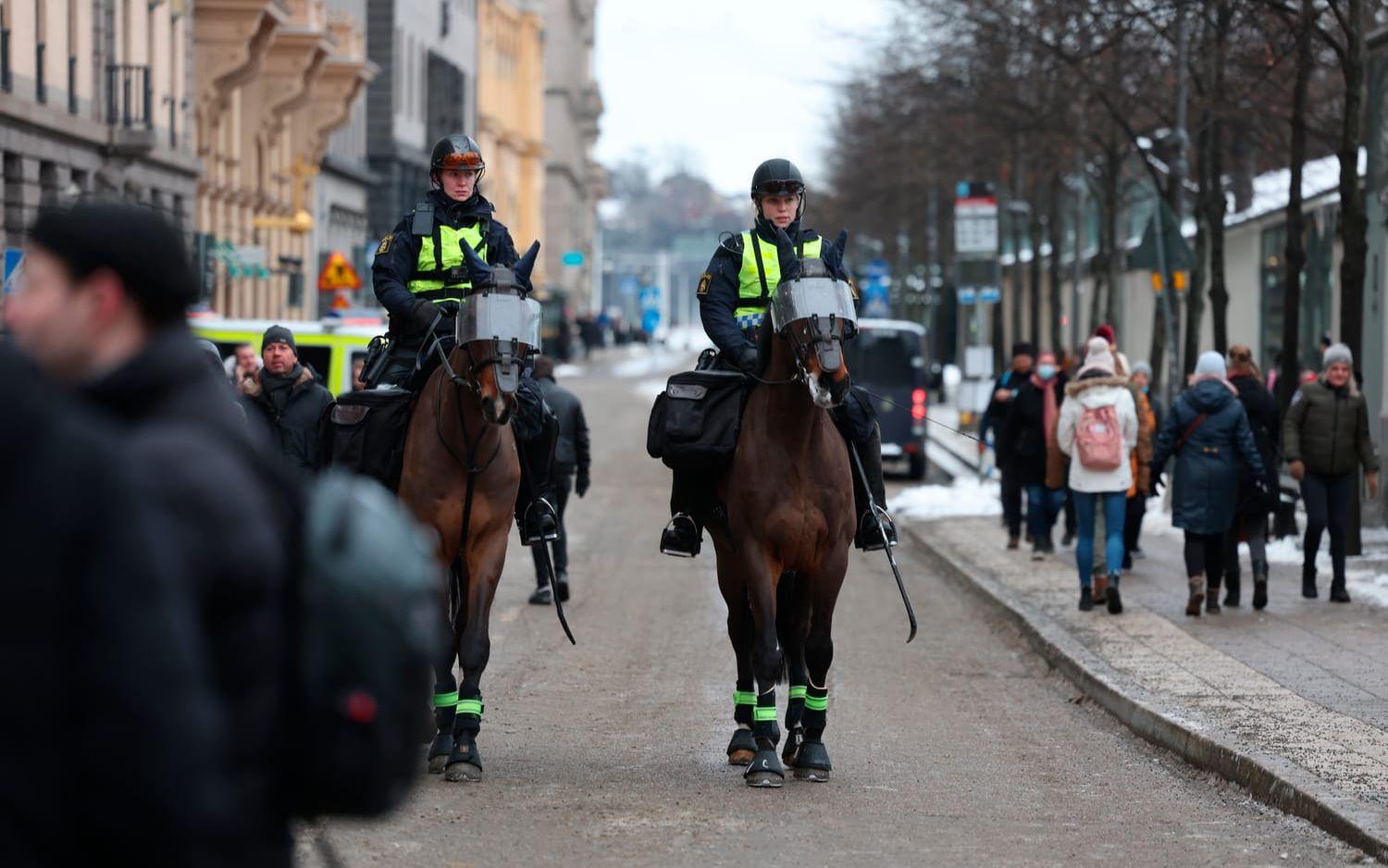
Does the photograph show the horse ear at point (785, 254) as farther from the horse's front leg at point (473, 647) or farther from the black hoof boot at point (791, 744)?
the black hoof boot at point (791, 744)

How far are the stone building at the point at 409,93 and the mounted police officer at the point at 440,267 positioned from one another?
62.6m

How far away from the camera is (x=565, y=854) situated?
8227 millimetres

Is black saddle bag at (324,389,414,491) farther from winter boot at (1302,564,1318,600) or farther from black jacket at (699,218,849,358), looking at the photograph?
winter boot at (1302,564,1318,600)

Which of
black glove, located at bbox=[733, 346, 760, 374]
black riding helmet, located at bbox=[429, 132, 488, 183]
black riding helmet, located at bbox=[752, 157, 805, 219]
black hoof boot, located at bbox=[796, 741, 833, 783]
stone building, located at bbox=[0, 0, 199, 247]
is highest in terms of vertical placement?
stone building, located at bbox=[0, 0, 199, 247]

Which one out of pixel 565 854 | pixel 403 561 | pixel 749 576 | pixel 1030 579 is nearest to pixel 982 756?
pixel 749 576

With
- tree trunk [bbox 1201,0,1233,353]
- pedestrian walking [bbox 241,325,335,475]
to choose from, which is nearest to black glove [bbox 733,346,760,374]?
pedestrian walking [bbox 241,325,335,475]

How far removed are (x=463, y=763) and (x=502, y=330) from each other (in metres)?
1.76

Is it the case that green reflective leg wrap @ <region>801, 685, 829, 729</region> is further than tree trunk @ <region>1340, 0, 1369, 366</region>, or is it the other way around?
tree trunk @ <region>1340, 0, 1369, 366</region>

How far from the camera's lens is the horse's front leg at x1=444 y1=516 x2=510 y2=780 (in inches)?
387

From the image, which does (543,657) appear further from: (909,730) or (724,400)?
(724,400)

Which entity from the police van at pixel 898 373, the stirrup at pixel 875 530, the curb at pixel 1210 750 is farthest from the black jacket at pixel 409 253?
the police van at pixel 898 373

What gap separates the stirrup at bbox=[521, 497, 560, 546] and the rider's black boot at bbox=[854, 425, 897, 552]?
140 centimetres

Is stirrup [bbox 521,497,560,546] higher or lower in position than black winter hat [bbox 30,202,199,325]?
lower

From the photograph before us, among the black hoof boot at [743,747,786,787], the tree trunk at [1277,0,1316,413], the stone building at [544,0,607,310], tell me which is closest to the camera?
the black hoof boot at [743,747,786,787]
